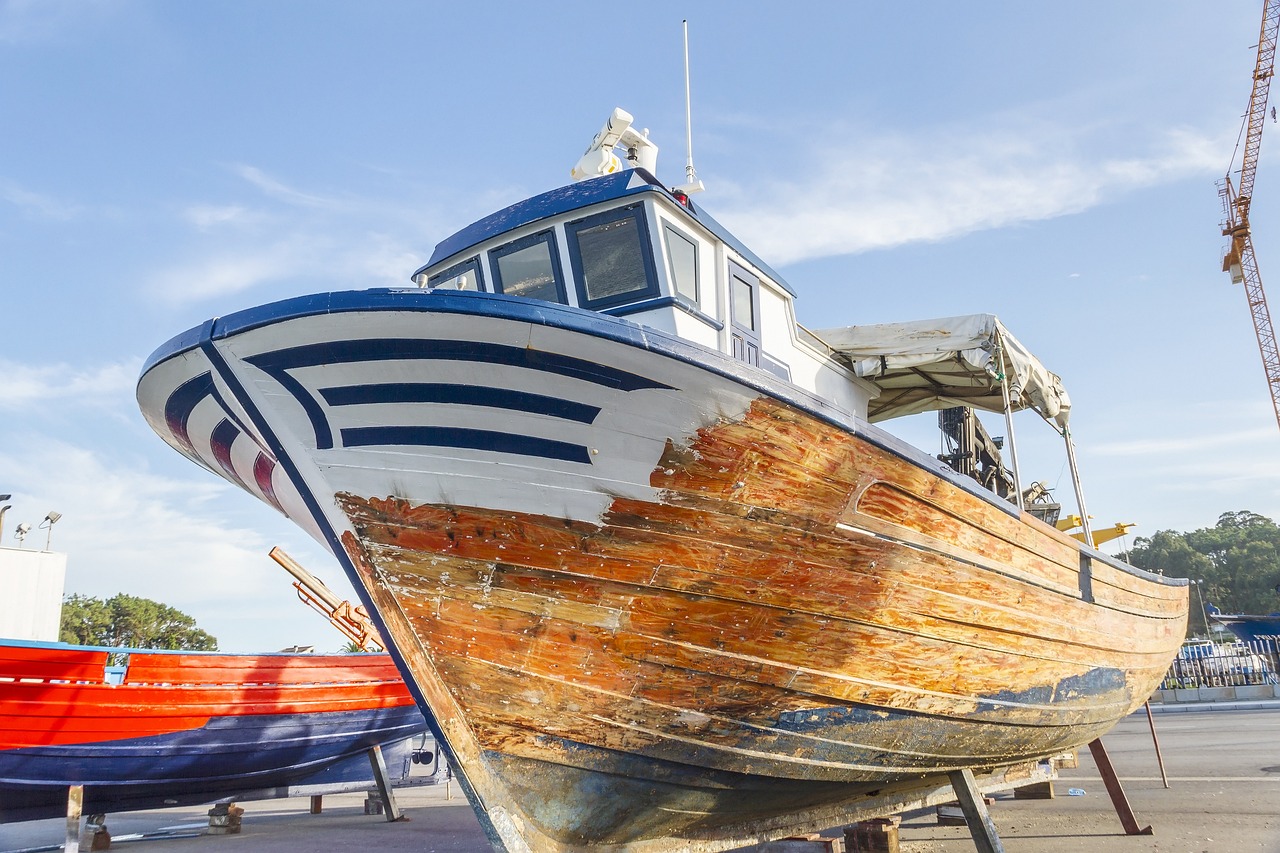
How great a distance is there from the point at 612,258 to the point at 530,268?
22.8 inches

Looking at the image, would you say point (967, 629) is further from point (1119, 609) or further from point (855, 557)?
point (1119, 609)

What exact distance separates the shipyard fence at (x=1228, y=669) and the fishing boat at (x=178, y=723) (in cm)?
2539

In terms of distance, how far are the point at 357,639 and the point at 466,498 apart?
10777 mm

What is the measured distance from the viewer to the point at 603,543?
3779 millimetres

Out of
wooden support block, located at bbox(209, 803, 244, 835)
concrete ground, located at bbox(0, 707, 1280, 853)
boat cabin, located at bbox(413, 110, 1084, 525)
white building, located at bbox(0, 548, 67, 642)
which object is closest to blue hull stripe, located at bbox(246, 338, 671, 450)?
boat cabin, located at bbox(413, 110, 1084, 525)

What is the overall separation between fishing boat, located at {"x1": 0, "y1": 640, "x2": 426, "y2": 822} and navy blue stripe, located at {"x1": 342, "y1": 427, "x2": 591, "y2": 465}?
4.87 metres

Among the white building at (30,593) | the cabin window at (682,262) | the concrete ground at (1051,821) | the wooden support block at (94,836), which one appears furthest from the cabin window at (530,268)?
the white building at (30,593)

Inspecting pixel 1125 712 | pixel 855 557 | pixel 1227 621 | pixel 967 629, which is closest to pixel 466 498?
pixel 855 557

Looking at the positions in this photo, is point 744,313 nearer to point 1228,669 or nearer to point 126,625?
point 1228,669

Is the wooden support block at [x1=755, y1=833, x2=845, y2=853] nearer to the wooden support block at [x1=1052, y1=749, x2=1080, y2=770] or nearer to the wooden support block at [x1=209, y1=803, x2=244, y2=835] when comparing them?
the wooden support block at [x1=1052, y1=749, x2=1080, y2=770]

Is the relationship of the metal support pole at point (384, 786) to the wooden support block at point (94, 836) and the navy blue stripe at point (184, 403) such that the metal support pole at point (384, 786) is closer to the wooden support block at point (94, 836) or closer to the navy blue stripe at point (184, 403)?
the wooden support block at point (94, 836)

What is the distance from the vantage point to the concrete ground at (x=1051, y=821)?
658 cm

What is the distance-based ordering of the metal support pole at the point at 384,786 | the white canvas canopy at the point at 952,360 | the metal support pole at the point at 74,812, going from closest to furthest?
the white canvas canopy at the point at 952,360
the metal support pole at the point at 74,812
the metal support pole at the point at 384,786

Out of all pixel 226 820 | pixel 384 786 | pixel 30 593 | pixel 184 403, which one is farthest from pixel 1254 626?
pixel 30 593
